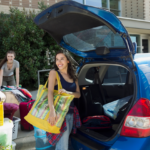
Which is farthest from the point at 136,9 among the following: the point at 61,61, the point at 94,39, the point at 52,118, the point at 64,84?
the point at 52,118

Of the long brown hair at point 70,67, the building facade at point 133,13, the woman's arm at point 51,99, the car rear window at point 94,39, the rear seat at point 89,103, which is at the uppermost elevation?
the building facade at point 133,13

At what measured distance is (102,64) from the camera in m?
2.49

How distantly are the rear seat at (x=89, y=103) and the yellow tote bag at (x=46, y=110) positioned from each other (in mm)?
925

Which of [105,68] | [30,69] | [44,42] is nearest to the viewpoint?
[105,68]

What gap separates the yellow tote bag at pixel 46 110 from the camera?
198 centimetres

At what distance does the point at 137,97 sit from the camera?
1.80 meters

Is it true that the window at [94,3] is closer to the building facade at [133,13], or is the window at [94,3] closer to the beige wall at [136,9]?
the building facade at [133,13]

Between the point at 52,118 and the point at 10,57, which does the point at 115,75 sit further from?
the point at 10,57

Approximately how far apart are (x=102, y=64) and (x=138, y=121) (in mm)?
982

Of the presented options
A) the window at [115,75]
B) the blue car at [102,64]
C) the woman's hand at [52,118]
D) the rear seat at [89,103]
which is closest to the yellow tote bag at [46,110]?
the woman's hand at [52,118]

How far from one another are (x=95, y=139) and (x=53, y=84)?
32.1 inches

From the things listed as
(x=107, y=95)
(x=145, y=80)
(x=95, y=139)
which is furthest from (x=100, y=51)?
(x=107, y=95)

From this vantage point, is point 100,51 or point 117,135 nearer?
point 117,135

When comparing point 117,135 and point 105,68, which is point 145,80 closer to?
point 117,135
